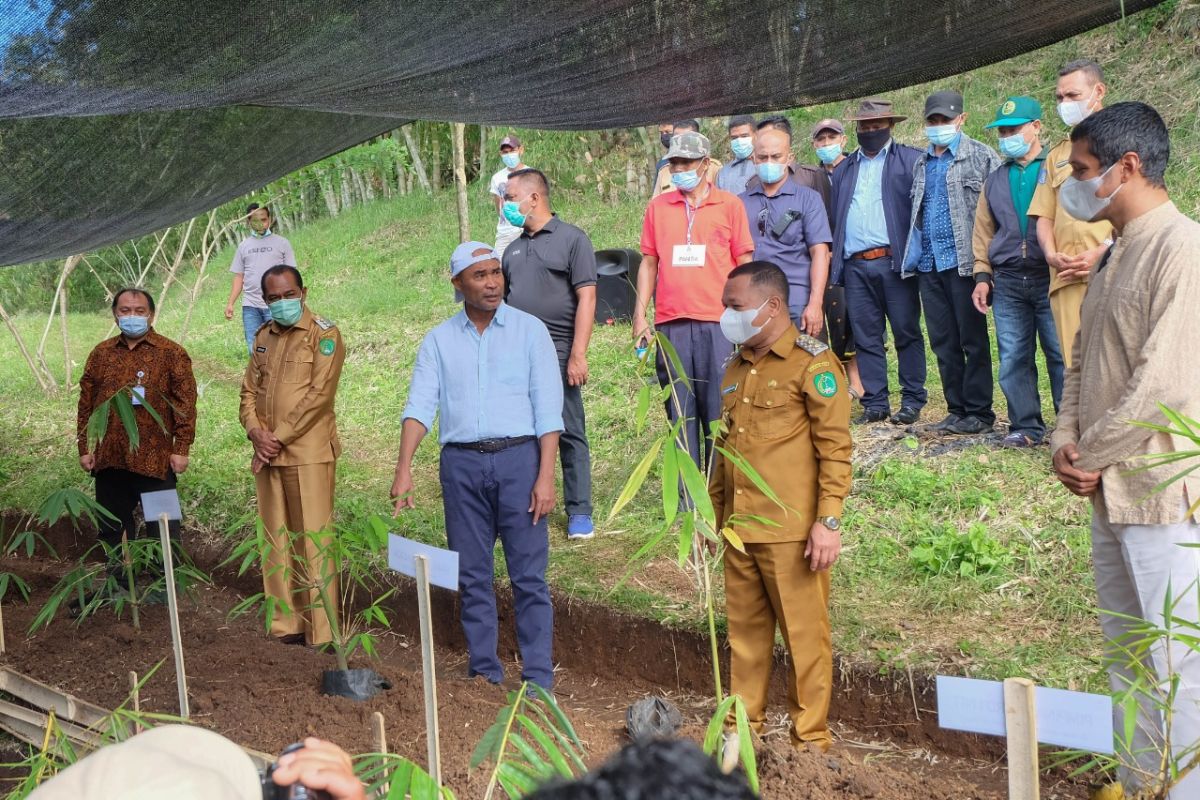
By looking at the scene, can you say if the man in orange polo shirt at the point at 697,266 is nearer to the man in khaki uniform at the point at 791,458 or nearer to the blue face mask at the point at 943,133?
the blue face mask at the point at 943,133

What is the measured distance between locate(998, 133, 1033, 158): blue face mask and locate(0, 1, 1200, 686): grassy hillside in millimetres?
1402

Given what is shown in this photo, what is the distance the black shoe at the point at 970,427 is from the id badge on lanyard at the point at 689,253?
1653mm

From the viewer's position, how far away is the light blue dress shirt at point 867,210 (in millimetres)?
6016

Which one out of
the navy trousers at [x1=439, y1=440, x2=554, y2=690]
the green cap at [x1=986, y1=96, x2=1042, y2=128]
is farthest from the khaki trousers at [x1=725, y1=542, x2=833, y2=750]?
the green cap at [x1=986, y1=96, x2=1042, y2=128]

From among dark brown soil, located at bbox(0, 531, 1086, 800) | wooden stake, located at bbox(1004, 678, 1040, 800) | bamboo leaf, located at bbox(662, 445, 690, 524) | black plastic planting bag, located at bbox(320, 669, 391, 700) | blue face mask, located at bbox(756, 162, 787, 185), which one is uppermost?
blue face mask, located at bbox(756, 162, 787, 185)

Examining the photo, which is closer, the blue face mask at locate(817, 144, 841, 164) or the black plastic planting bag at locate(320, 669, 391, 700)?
the black plastic planting bag at locate(320, 669, 391, 700)

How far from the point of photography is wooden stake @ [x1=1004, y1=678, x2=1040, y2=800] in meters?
1.99

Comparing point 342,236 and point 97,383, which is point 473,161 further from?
point 97,383

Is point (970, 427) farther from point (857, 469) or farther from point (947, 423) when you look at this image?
point (857, 469)

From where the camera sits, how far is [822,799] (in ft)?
9.95

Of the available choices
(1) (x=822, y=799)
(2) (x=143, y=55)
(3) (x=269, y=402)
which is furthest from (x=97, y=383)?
(1) (x=822, y=799)

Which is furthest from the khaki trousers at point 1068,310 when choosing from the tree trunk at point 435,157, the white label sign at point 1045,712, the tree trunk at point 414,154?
the tree trunk at point 435,157

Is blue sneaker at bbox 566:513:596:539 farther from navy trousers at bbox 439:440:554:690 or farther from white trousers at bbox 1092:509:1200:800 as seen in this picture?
white trousers at bbox 1092:509:1200:800

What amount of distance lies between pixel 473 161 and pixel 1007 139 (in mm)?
15802
